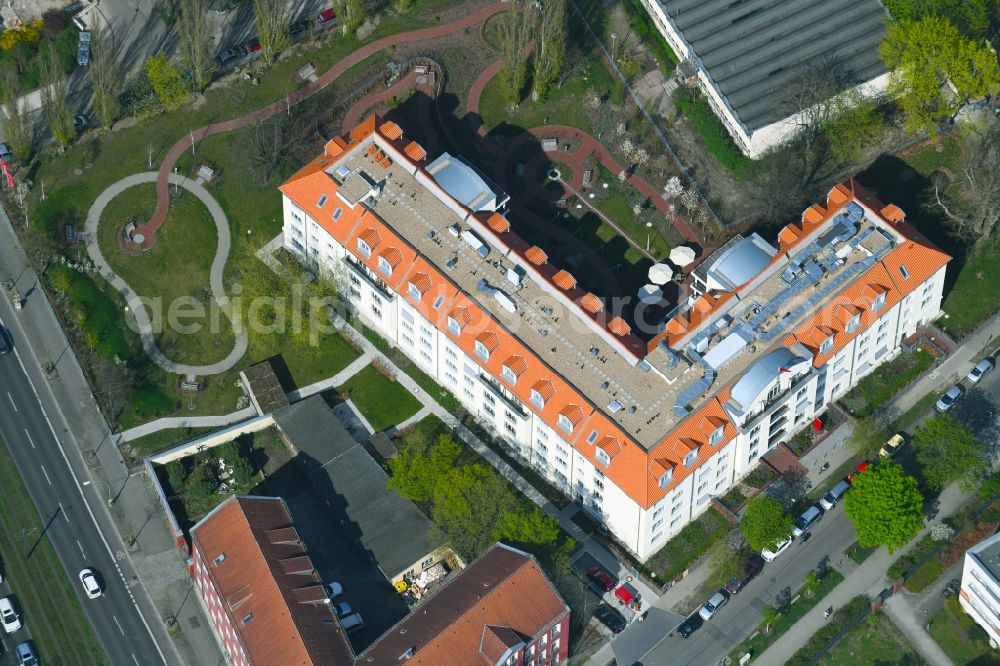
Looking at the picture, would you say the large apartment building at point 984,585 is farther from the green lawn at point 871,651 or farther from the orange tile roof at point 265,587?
the orange tile roof at point 265,587

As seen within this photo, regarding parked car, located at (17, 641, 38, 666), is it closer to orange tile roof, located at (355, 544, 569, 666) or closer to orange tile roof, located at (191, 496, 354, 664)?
orange tile roof, located at (191, 496, 354, 664)

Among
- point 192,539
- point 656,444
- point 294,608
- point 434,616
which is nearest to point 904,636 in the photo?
point 656,444

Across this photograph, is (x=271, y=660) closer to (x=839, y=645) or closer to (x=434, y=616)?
(x=434, y=616)

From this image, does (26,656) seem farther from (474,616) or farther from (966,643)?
(966,643)

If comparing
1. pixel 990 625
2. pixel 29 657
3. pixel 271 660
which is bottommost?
pixel 990 625

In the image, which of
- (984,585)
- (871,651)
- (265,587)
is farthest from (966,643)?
(265,587)

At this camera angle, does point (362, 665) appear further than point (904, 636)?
No
